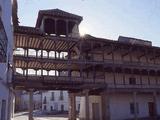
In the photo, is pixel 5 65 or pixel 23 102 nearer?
pixel 5 65

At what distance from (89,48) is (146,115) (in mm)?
12619

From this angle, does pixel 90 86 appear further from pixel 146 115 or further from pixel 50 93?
pixel 50 93

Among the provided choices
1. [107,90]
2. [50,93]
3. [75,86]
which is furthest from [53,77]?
[50,93]

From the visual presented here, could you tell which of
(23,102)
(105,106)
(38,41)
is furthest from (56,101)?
(38,41)

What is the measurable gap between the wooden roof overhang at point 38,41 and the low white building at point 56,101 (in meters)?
33.2

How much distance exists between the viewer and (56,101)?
66062 millimetres

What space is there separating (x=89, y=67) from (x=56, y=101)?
124ft

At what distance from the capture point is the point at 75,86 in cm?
2694

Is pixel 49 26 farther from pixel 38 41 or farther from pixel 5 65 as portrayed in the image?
pixel 5 65

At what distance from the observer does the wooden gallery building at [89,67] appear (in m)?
26.0

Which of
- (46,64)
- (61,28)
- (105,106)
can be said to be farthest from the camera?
(61,28)

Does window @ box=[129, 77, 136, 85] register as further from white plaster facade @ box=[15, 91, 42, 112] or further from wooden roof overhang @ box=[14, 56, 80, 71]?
white plaster facade @ box=[15, 91, 42, 112]

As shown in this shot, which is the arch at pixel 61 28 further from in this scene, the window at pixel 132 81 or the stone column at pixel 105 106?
the window at pixel 132 81

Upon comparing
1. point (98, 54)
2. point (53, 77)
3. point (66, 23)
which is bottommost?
point (53, 77)
